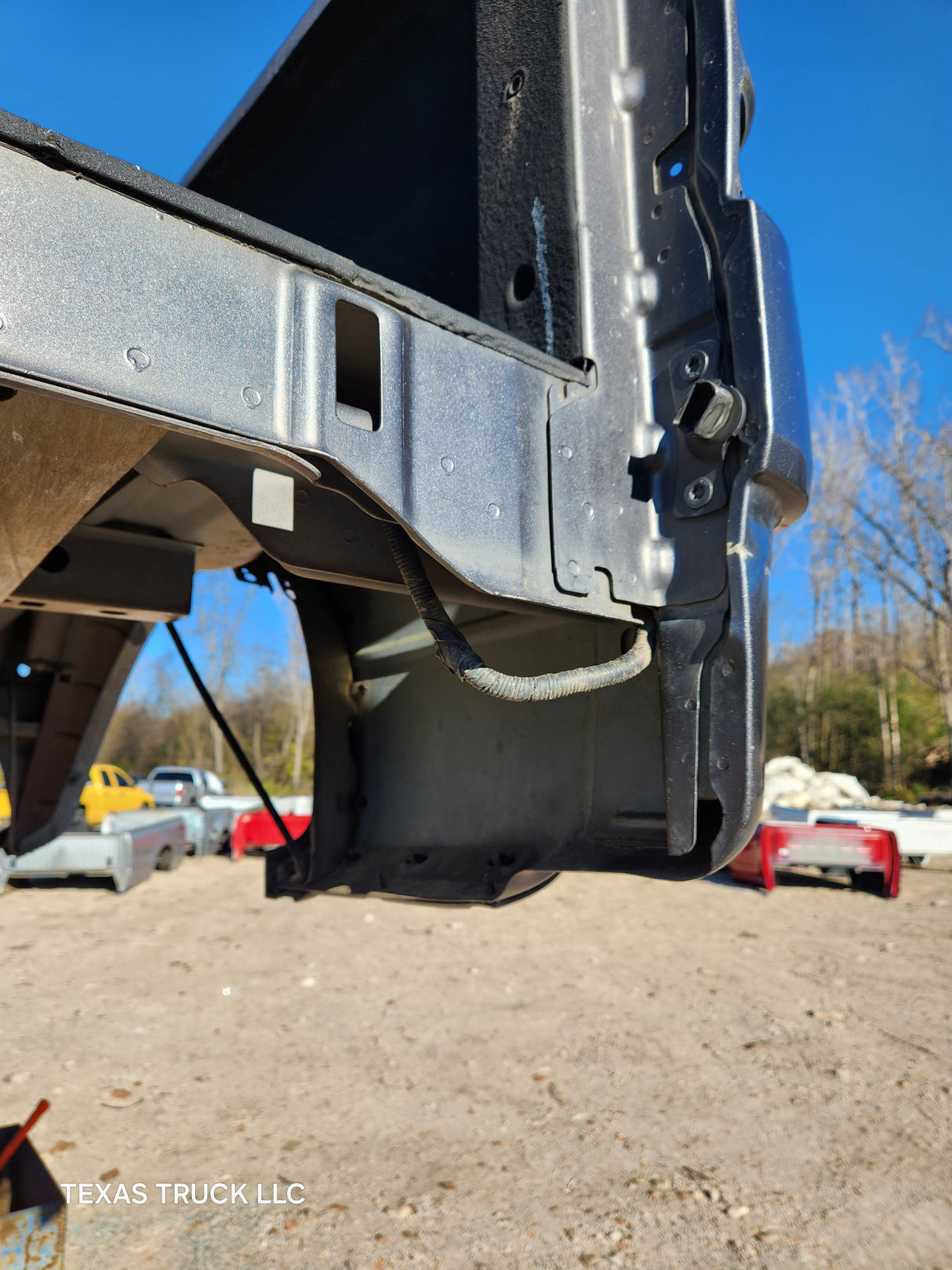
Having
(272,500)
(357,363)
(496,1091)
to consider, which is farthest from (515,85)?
(496,1091)

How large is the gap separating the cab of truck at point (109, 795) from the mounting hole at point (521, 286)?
12870 millimetres

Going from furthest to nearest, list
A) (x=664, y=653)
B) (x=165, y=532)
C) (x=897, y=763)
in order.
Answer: (x=897, y=763)
(x=165, y=532)
(x=664, y=653)

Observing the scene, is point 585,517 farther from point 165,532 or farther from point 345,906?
point 345,906

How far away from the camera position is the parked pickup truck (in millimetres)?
15742

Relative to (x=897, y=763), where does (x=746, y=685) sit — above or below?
above

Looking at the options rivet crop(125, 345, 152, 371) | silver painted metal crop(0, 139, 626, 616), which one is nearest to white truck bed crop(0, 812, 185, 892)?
silver painted metal crop(0, 139, 626, 616)

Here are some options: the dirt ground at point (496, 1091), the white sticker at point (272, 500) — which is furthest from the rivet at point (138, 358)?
the dirt ground at point (496, 1091)

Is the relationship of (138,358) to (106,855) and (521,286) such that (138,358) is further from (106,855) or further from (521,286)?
(106,855)

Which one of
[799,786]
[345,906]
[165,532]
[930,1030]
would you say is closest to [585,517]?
[165,532]

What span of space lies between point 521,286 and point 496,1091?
3.07 m

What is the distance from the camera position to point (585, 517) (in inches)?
58.5

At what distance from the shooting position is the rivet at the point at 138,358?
985 millimetres

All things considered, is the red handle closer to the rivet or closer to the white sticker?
the white sticker

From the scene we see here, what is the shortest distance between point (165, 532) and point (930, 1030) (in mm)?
4245
